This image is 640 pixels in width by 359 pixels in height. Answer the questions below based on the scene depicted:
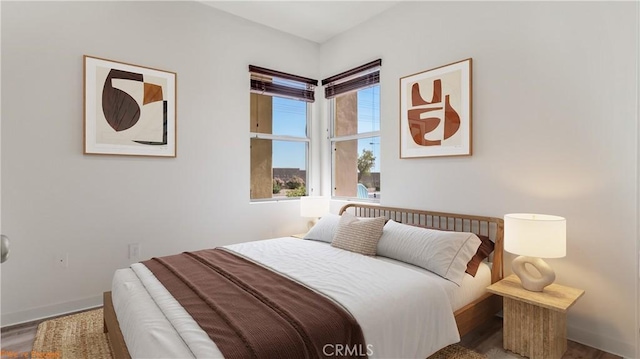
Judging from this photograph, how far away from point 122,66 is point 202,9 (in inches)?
40.4

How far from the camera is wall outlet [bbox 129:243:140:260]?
2956 millimetres

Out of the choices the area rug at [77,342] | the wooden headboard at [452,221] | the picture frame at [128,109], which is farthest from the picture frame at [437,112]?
the picture frame at [128,109]

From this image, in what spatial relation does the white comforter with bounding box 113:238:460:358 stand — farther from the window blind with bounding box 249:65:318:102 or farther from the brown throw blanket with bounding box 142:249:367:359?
the window blind with bounding box 249:65:318:102

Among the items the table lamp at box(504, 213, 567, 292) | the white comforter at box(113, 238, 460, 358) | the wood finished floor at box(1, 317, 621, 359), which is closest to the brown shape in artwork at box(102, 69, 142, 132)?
the white comforter at box(113, 238, 460, 358)

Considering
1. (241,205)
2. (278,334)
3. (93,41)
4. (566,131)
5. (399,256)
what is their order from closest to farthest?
1. (278,334)
2. (566,131)
3. (399,256)
4. (93,41)
5. (241,205)

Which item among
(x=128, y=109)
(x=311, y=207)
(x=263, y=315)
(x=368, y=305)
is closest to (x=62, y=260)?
(x=128, y=109)

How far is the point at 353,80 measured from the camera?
12.5ft

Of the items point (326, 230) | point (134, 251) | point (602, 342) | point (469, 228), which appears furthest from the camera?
point (326, 230)

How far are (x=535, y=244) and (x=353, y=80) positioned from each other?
259 cm

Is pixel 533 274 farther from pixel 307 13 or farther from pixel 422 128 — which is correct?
pixel 307 13

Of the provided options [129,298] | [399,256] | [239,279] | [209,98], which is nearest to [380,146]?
[399,256]

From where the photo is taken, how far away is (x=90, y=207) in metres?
2.75

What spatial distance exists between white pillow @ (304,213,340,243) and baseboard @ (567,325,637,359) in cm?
188

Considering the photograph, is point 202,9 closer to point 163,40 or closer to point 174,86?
point 163,40
